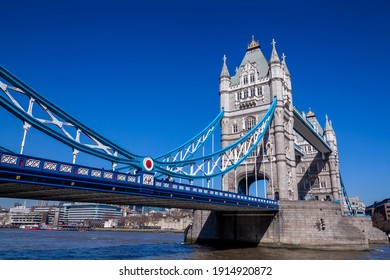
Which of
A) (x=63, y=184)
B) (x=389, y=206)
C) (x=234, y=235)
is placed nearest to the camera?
(x=63, y=184)

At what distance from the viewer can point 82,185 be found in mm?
16922

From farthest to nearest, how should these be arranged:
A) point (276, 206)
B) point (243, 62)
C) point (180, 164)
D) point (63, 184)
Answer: point (243, 62) → point (276, 206) → point (180, 164) → point (63, 184)

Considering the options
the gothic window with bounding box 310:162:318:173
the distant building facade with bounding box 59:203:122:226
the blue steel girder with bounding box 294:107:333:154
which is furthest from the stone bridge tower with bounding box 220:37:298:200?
the distant building facade with bounding box 59:203:122:226

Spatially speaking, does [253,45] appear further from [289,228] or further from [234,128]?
[289,228]

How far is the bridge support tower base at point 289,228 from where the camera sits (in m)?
30.8

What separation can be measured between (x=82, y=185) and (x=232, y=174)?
27.8 m

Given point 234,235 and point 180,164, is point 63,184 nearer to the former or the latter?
point 180,164

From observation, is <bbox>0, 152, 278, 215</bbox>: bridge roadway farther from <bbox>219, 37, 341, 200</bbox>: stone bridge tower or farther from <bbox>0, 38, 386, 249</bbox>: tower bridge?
<bbox>219, 37, 341, 200</bbox>: stone bridge tower

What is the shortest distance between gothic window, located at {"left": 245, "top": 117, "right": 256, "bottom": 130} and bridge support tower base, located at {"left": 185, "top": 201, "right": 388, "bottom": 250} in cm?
1148

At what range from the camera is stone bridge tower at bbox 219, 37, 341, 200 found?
130 feet

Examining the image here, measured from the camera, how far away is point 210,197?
25562 mm
